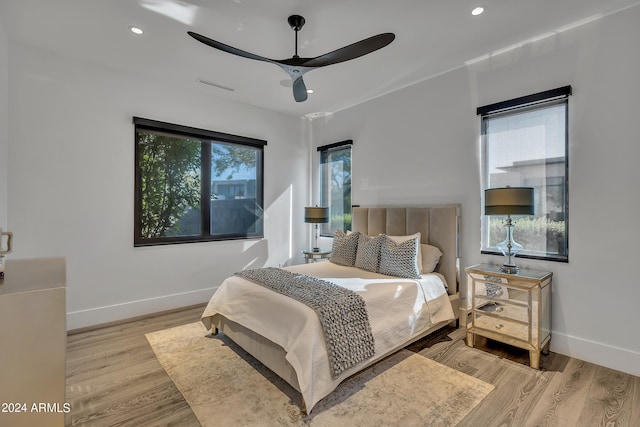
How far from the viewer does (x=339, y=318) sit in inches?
85.7

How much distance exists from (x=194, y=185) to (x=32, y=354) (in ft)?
10.3

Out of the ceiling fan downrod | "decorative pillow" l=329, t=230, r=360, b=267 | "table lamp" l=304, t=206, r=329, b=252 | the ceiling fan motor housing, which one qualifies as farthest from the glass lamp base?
the ceiling fan motor housing

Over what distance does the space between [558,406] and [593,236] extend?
145cm

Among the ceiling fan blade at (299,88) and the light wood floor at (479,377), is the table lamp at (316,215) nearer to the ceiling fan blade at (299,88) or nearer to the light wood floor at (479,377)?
the ceiling fan blade at (299,88)

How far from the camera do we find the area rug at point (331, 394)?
1927 mm

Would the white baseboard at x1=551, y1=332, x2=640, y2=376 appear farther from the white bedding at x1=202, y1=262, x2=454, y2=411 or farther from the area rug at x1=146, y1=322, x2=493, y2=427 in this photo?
the area rug at x1=146, y1=322, x2=493, y2=427

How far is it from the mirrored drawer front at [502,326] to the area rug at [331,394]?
613 millimetres

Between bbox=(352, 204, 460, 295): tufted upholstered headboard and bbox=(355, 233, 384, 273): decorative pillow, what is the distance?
1.69 ft

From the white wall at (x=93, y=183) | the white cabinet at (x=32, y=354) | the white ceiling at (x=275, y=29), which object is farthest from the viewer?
the white wall at (x=93, y=183)

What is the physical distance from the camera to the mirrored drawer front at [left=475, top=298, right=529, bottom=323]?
2586 millimetres

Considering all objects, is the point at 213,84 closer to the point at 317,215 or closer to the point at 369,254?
the point at 317,215

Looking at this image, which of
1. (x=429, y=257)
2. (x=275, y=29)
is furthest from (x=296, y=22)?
(x=429, y=257)

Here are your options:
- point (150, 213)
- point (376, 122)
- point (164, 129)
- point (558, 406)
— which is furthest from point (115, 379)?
point (376, 122)

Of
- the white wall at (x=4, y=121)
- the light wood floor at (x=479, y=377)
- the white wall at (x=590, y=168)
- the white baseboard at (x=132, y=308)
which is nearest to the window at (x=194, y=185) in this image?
the white baseboard at (x=132, y=308)
